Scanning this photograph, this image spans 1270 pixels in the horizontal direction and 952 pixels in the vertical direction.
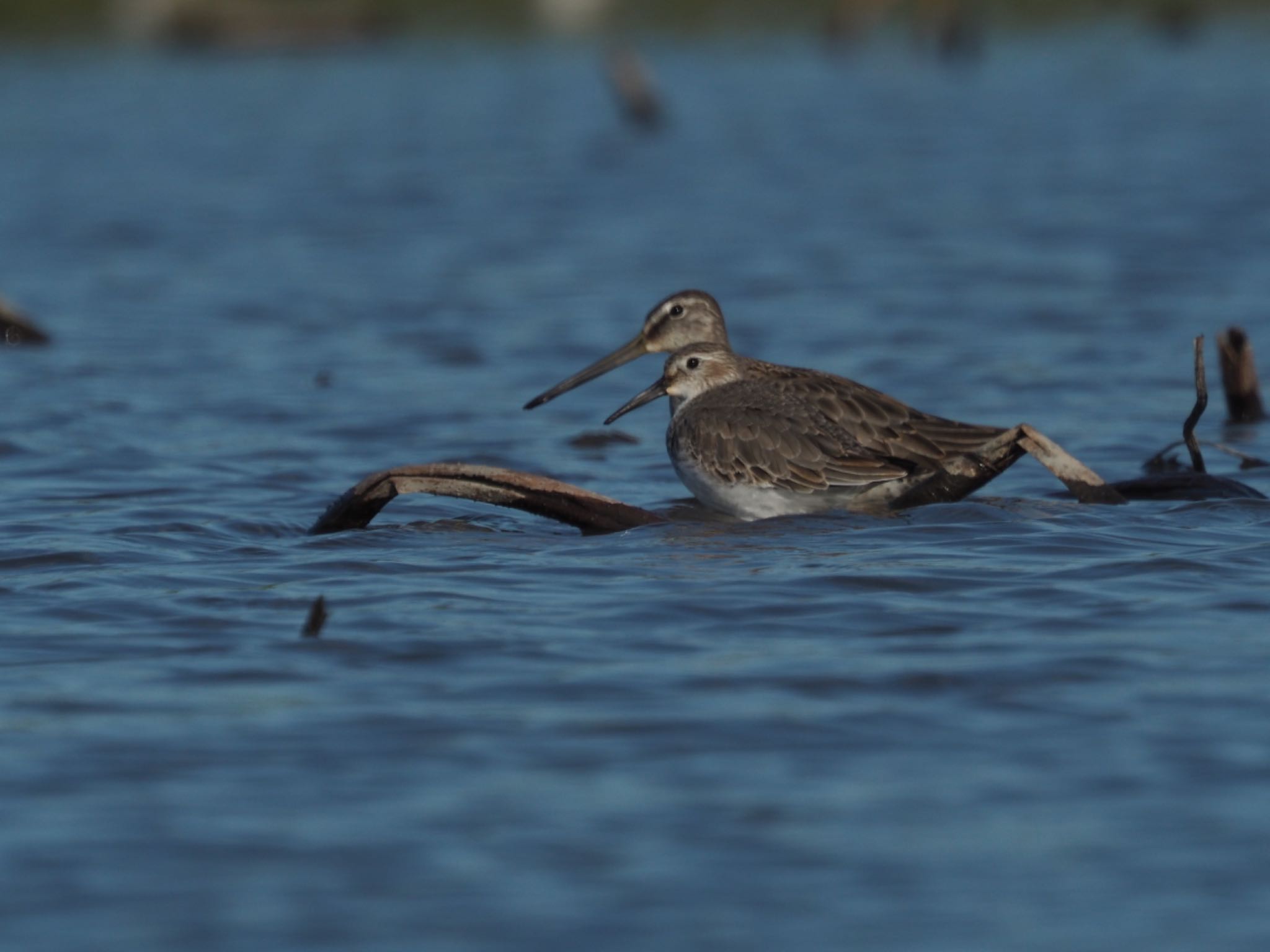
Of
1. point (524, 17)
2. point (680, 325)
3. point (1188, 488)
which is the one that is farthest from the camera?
point (524, 17)

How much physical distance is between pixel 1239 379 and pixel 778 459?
3611mm

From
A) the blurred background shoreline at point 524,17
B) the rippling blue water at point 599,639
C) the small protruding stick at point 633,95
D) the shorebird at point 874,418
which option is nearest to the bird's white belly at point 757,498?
the rippling blue water at point 599,639

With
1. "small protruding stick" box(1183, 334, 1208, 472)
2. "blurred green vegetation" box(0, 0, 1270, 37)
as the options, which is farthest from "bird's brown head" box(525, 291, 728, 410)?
"blurred green vegetation" box(0, 0, 1270, 37)

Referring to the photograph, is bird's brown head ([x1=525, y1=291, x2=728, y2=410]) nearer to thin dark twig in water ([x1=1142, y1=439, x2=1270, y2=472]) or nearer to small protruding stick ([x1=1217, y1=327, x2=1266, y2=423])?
thin dark twig in water ([x1=1142, y1=439, x2=1270, y2=472])

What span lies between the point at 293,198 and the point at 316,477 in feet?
50.2

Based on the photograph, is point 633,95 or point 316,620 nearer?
point 316,620

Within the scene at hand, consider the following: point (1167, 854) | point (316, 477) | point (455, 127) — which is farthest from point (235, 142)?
point (1167, 854)

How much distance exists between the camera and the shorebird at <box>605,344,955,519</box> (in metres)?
9.17

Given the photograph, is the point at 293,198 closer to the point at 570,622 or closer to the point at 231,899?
the point at 570,622

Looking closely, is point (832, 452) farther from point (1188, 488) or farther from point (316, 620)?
point (316, 620)

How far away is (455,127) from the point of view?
3378 centimetres

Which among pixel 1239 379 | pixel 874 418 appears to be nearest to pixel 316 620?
pixel 874 418

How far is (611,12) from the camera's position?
5269 cm

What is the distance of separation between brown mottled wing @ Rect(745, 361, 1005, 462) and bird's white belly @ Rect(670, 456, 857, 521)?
1.00ft
